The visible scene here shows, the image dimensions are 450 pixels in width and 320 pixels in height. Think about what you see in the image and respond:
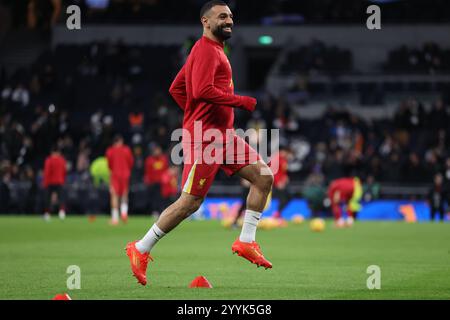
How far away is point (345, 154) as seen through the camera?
33.8 meters

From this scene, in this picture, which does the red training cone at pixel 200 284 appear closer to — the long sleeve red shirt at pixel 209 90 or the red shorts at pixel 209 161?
the red shorts at pixel 209 161

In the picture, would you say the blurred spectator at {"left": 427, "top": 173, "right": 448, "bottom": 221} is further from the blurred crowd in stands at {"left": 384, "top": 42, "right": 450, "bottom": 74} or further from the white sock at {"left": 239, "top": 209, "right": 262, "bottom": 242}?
the white sock at {"left": 239, "top": 209, "right": 262, "bottom": 242}

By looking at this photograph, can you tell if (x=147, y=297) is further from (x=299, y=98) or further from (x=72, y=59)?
(x=72, y=59)

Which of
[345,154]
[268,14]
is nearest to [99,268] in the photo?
[345,154]

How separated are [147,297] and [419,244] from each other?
10.1m

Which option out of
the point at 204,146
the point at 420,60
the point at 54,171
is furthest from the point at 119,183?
the point at 204,146

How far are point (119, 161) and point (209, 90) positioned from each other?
17.6m

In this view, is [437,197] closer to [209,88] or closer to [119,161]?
[119,161]

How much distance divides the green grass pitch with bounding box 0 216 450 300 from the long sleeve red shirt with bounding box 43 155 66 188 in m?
6.02

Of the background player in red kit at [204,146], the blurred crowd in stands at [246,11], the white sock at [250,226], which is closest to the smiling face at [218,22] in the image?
the background player in red kit at [204,146]

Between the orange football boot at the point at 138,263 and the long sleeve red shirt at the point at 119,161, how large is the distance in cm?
1708

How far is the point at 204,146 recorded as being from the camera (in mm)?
10938

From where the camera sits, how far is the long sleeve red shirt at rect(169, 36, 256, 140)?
1064cm

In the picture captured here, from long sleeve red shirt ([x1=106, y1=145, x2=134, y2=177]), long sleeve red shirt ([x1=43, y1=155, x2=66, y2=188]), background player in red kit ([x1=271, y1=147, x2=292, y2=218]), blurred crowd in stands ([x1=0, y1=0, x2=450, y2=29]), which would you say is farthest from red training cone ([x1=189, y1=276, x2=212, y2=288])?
blurred crowd in stands ([x1=0, y1=0, x2=450, y2=29])
